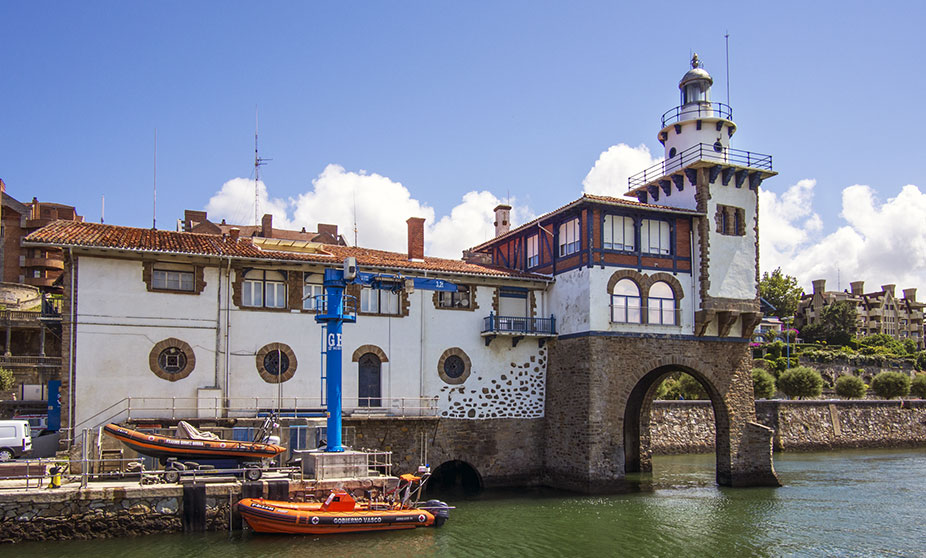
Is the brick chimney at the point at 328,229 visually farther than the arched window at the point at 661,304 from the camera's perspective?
Yes

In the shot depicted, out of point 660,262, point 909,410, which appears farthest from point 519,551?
point 909,410

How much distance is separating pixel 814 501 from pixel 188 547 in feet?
71.2

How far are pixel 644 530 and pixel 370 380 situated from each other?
1169cm

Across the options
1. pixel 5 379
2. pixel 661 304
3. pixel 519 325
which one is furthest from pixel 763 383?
pixel 5 379

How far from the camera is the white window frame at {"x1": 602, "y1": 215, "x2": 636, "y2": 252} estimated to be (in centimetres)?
3148

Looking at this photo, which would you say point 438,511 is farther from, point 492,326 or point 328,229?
point 328,229

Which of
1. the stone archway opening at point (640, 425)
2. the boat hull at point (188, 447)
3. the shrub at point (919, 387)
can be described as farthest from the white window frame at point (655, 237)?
the shrub at point (919, 387)

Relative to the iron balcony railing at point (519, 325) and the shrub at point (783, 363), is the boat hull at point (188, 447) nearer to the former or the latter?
the iron balcony railing at point (519, 325)

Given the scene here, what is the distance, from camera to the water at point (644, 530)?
20156 mm

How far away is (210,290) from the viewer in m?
27.7

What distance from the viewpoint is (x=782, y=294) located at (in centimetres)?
8762

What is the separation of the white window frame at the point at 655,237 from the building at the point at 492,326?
0.27ft

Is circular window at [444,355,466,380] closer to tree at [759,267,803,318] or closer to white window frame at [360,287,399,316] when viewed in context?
white window frame at [360,287,399,316]

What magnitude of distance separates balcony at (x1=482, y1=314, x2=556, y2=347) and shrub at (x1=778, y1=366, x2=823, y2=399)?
Answer: 33.3 metres
